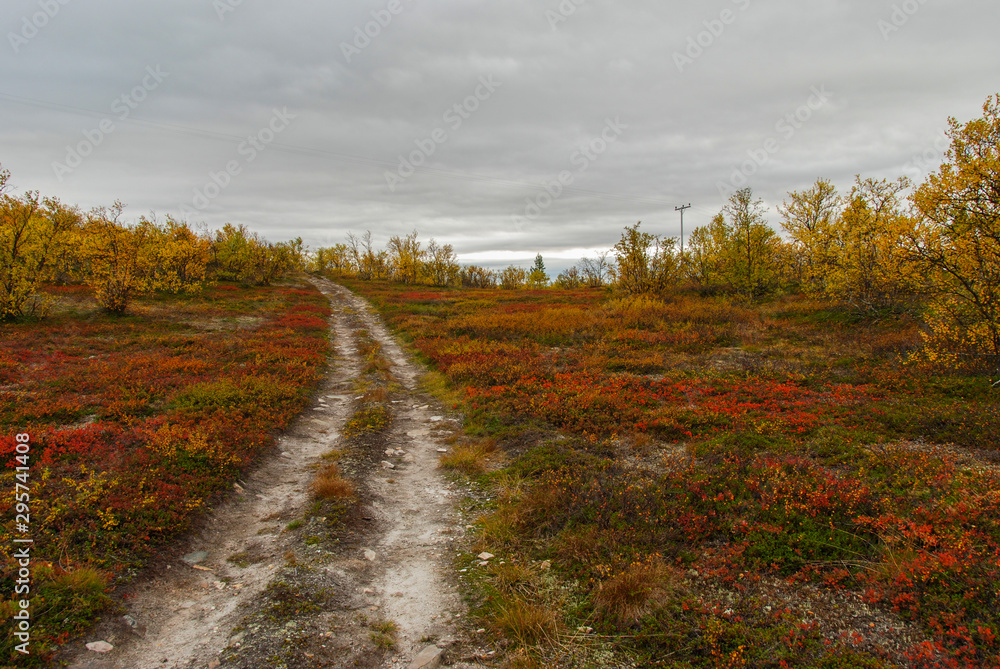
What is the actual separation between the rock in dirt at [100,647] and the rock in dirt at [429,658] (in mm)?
3242

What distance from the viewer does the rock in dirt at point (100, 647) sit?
450 centimetres

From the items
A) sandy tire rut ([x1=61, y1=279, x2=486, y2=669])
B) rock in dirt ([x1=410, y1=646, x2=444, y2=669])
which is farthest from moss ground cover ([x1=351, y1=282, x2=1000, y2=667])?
sandy tire rut ([x1=61, y1=279, x2=486, y2=669])

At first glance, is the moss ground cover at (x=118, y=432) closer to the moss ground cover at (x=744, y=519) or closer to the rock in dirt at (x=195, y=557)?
the rock in dirt at (x=195, y=557)

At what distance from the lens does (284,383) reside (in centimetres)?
1418

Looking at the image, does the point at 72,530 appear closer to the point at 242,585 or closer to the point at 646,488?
the point at 242,585

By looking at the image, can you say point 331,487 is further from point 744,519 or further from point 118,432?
point 744,519

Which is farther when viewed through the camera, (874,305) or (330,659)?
(874,305)

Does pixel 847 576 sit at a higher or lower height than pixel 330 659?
higher

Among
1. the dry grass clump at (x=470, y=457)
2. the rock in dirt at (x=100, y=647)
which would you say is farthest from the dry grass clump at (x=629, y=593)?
the rock in dirt at (x=100, y=647)

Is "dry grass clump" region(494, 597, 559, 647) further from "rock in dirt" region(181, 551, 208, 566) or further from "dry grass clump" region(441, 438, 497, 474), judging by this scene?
"rock in dirt" region(181, 551, 208, 566)

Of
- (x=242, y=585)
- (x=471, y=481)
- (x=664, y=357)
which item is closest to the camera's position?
(x=242, y=585)

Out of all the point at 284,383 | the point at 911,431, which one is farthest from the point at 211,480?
the point at 911,431

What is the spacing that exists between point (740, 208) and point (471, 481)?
36.0 metres

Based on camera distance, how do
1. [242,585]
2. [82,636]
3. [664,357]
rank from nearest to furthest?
[82,636], [242,585], [664,357]
